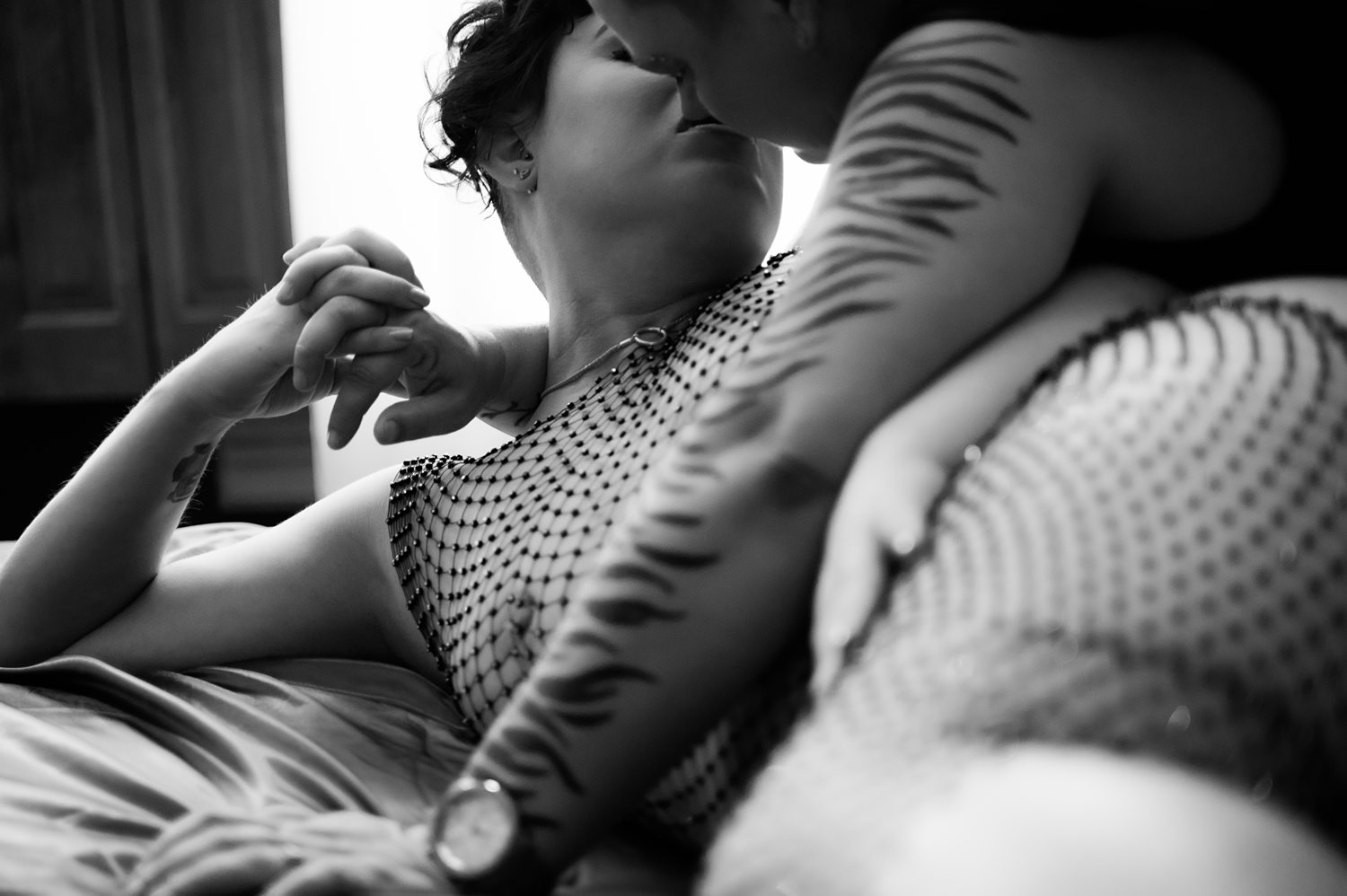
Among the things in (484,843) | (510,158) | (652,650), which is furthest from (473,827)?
(510,158)

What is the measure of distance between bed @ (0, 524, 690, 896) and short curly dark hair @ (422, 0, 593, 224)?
24.1 inches

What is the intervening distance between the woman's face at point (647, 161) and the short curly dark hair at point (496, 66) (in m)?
0.06

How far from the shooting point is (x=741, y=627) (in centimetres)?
63

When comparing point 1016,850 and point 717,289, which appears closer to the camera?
point 1016,850

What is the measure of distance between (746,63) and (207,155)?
280cm

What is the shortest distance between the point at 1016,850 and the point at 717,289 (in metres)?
0.86

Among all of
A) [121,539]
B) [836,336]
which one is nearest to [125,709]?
[121,539]

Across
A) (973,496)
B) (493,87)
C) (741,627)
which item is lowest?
(741,627)

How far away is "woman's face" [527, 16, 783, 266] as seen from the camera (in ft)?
3.65

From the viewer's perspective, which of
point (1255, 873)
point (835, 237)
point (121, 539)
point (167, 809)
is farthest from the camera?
point (121, 539)

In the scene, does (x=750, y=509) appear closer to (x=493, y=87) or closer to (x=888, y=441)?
(x=888, y=441)

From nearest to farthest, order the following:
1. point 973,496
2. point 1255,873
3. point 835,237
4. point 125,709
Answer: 1. point 1255,873
2. point 973,496
3. point 835,237
4. point 125,709

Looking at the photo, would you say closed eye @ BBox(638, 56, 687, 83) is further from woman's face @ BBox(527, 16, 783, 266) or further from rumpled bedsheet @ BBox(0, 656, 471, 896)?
rumpled bedsheet @ BBox(0, 656, 471, 896)

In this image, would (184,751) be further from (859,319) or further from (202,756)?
(859,319)
